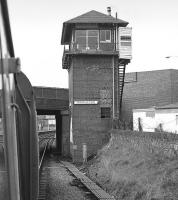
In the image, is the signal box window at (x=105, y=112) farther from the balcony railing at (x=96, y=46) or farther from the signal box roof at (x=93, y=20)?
the signal box roof at (x=93, y=20)

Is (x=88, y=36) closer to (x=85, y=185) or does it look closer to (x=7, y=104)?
Answer: (x=85, y=185)

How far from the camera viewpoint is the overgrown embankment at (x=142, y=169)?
14.5 m

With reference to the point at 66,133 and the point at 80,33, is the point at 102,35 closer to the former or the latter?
the point at 80,33

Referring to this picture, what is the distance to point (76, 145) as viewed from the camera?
3422 centimetres

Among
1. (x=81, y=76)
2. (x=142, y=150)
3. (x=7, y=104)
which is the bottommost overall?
(x=142, y=150)

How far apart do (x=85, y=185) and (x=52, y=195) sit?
118 inches

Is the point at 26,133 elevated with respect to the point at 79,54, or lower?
lower

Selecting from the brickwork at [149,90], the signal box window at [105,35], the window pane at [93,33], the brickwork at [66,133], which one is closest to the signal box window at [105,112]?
the brickwork at [66,133]

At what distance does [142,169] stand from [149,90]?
40.0 metres

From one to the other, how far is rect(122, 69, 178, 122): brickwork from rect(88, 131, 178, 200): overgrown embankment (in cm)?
3074

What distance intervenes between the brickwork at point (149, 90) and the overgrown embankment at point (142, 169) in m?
30.7

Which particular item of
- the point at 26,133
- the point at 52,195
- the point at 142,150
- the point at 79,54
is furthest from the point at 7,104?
the point at 79,54

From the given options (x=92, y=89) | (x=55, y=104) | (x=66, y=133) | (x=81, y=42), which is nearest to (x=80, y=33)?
(x=81, y=42)

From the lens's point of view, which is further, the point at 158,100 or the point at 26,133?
the point at 158,100
